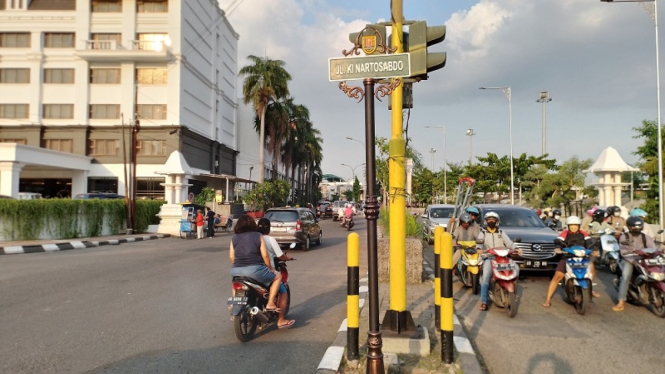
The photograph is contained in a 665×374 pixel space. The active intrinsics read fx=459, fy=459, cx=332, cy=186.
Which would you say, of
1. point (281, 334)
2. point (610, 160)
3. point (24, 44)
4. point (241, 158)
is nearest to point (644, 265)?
point (281, 334)

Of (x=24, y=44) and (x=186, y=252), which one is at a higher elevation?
(x=24, y=44)

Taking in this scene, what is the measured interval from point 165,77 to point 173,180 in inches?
662

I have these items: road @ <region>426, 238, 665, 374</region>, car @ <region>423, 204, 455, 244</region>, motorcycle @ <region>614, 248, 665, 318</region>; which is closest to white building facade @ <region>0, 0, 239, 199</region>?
car @ <region>423, 204, 455, 244</region>

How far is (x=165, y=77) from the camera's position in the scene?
1590 inches

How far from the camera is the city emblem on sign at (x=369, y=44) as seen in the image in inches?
174

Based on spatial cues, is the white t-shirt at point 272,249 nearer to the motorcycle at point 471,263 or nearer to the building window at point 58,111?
the motorcycle at point 471,263

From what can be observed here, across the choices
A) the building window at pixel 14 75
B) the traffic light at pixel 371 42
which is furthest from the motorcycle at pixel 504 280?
the building window at pixel 14 75

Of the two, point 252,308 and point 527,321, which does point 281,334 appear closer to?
point 252,308

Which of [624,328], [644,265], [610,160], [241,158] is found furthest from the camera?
[241,158]

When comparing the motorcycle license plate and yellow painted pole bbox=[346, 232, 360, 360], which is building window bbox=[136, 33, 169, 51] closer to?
the motorcycle license plate

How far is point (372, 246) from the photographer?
13.5ft

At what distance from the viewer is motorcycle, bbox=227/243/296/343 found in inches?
210

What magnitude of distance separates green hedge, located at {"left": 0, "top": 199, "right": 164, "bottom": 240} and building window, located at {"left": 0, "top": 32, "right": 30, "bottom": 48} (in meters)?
28.5

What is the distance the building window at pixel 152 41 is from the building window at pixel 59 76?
6.75 metres
